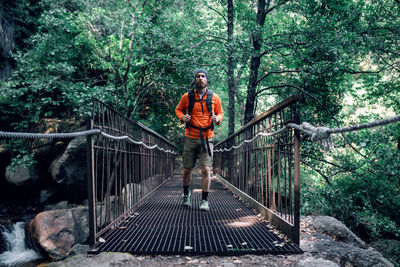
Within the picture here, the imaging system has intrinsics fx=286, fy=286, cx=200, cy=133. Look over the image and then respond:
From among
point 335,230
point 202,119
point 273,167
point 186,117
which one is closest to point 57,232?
point 186,117

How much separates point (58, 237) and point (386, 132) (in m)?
9.16

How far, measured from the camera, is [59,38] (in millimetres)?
10875

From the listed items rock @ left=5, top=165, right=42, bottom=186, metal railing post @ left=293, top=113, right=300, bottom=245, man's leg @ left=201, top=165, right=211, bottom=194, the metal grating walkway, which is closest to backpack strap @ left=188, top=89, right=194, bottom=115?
man's leg @ left=201, top=165, right=211, bottom=194

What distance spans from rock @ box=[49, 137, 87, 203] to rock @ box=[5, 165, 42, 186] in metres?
1.12

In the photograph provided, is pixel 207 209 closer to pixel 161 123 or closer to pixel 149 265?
pixel 149 265

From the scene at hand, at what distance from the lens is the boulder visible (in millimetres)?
6492

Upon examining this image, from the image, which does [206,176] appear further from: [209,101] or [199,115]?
[209,101]

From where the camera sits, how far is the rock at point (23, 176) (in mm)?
11117

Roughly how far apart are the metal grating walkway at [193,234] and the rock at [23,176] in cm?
872

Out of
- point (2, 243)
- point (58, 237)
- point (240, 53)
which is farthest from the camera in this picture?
point (240, 53)

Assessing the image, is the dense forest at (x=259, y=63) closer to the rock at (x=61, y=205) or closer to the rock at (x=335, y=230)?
the rock at (x=61, y=205)

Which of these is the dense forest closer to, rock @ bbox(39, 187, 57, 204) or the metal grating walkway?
rock @ bbox(39, 187, 57, 204)

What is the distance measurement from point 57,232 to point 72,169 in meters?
4.36

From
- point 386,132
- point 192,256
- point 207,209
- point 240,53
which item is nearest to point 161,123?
point 240,53
